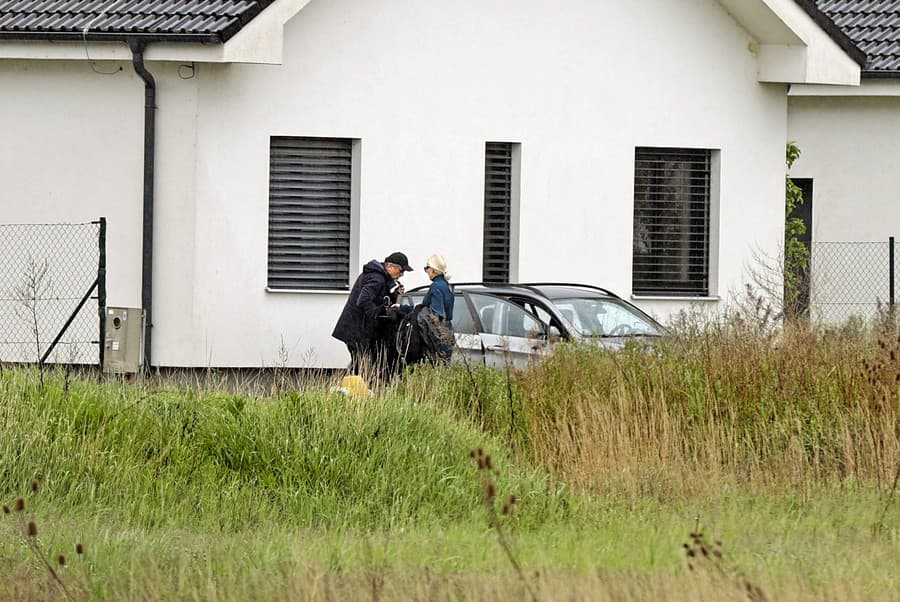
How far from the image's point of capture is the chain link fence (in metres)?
21.6

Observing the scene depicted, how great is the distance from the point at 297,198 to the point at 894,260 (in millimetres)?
8599

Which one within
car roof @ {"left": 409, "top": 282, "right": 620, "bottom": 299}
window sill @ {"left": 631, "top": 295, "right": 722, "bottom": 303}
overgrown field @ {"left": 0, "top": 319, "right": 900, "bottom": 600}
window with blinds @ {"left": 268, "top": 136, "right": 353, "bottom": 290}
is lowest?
overgrown field @ {"left": 0, "top": 319, "right": 900, "bottom": 600}

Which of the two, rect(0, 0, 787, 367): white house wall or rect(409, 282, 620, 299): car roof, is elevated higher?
Result: rect(0, 0, 787, 367): white house wall

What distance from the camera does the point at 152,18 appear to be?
696 inches

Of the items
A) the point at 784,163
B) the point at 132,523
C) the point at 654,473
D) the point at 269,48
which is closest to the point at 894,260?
the point at 784,163

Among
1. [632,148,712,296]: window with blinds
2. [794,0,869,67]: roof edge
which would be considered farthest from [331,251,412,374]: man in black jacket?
[794,0,869,67]: roof edge

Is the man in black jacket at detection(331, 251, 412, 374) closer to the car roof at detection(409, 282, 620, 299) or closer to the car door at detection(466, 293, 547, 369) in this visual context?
the car door at detection(466, 293, 547, 369)

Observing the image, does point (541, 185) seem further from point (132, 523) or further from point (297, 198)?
point (132, 523)

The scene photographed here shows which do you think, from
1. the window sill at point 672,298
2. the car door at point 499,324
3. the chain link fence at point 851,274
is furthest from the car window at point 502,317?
the chain link fence at point 851,274

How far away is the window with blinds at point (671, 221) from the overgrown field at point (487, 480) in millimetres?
7873

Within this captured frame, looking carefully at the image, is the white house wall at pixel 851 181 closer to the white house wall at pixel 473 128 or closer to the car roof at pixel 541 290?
the white house wall at pixel 473 128

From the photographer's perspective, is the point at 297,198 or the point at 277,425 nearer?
the point at 277,425

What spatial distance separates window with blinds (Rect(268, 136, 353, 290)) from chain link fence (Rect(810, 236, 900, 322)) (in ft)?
22.7

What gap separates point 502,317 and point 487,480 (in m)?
8.23
